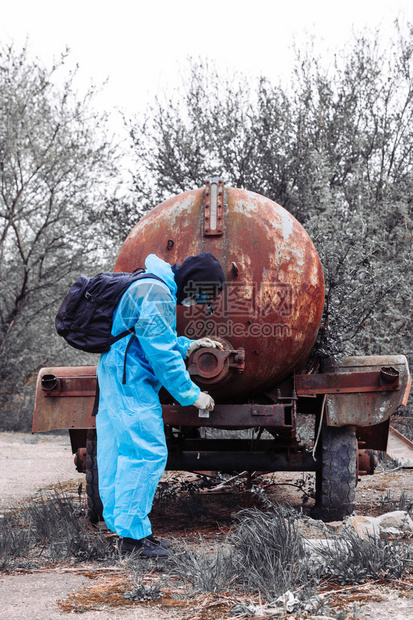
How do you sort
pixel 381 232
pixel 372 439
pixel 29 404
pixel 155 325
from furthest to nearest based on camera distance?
1. pixel 29 404
2. pixel 381 232
3. pixel 372 439
4. pixel 155 325

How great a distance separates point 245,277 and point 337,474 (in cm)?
141

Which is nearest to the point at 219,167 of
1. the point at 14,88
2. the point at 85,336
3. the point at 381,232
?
the point at 381,232

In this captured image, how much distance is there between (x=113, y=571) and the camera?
10.4 ft

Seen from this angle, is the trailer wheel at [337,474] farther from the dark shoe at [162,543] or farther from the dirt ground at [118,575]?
the dark shoe at [162,543]

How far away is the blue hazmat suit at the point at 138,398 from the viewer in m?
3.44

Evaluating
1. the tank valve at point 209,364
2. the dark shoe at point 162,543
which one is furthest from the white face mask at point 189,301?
the dark shoe at point 162,543

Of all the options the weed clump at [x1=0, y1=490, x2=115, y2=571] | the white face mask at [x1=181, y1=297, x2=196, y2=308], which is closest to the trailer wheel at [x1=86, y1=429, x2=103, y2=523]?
the weed clump at [x1=0, y1=490, x2=115, y2=571]

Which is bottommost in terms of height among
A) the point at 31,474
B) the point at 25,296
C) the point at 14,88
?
the point at 31,474

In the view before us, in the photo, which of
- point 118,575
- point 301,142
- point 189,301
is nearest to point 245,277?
point 189,301

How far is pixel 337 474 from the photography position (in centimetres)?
434

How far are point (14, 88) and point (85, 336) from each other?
10.7m

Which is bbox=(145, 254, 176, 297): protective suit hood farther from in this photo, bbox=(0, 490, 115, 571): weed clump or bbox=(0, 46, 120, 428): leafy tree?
bbox=(0, 46, 120, 428): leafy tree

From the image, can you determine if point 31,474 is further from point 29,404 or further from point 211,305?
point 29,404

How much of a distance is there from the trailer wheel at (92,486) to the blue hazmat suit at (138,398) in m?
0.76
